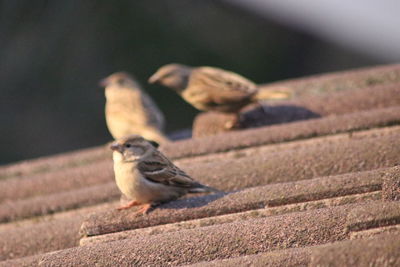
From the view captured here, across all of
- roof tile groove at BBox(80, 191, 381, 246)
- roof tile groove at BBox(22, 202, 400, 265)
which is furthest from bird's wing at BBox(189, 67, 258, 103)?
roof tile groove at BBox(22, 202, 400, 265)

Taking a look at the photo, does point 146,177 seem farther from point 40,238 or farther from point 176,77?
point 176,77

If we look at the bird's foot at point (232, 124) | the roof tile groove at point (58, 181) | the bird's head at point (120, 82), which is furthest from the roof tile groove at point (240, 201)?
the bird's head at point (120, 82)

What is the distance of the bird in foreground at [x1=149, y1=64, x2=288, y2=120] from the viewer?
6.14 m

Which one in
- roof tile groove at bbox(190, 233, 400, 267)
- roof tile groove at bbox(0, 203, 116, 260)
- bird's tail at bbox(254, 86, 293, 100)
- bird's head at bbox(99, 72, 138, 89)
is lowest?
roof tile groove at bbox(0, 203, 116, 260)

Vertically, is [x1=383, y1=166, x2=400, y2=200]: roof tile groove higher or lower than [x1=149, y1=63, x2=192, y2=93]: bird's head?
lower

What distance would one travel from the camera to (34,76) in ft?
52.1

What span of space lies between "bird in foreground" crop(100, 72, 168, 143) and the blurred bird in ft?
1.34

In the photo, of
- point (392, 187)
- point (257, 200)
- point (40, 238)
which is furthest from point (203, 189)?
point (392, 187)

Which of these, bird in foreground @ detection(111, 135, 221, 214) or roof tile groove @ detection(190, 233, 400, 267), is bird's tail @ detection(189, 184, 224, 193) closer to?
bird in foreground @ detection(111, 135, 221, 214)

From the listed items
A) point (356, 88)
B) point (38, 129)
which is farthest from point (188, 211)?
point (38, 129)

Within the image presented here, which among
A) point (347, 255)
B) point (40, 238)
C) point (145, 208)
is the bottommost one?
point (40, 238)

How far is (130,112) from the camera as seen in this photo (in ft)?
24.0

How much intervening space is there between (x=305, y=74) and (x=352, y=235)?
13259mm

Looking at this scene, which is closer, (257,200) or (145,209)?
(257,200)
